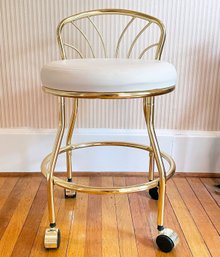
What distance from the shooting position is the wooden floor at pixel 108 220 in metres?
0.96

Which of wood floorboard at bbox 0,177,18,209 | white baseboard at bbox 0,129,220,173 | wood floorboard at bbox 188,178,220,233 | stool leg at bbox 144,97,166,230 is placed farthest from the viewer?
white baseboard at bbox 0,129,220,173

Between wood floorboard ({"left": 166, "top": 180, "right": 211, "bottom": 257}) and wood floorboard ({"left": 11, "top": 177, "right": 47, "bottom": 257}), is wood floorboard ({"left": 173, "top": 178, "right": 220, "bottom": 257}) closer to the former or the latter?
A: wood floorboard ({"left": 166, "top": 180, "right": 211, "bottom": 257})

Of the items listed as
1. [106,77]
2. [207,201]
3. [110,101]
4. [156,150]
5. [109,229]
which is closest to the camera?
[106,77]

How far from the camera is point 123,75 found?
2.60 feet

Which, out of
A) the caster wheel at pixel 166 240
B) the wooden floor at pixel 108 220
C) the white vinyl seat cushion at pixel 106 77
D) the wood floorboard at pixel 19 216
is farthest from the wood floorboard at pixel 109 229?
the white vinyl seat cushion at pixel 106 77

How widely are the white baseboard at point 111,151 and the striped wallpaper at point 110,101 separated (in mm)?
34

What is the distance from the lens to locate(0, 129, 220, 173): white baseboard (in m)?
1.37

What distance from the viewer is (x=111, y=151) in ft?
4.58

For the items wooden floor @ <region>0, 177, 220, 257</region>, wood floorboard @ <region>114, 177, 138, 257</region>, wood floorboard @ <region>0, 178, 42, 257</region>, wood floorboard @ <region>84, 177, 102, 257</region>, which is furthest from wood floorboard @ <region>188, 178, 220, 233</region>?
wood floorboard @ <region>0, 178, 42, 257</region>

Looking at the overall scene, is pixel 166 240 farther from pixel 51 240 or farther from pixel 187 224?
pixel 51 240

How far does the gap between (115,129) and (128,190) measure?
0.49 meters

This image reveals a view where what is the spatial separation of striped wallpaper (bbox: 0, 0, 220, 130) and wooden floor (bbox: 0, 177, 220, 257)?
260 millimetres

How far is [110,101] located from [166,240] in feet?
1.99

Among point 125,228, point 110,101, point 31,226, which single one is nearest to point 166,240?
point 125,228
